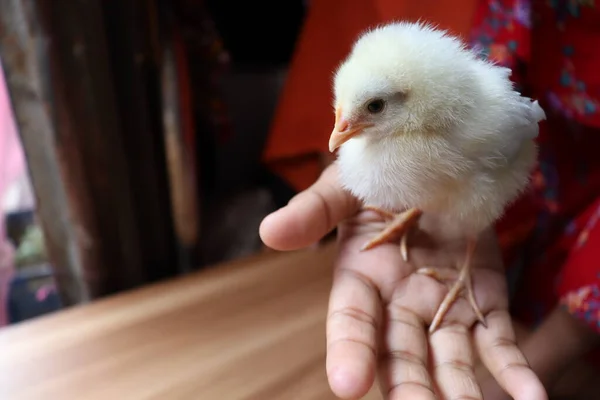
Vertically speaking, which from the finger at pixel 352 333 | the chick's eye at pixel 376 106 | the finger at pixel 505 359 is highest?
the chick's eye at pixel 376 106

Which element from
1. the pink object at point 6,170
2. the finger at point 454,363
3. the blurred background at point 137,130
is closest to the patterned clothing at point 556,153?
the blurred background at point 137,130

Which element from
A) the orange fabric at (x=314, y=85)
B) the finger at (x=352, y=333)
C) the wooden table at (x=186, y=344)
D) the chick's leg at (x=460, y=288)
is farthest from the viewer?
the orange fabric at (x=314, y=85)

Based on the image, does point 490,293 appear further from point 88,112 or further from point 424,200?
point 88,112

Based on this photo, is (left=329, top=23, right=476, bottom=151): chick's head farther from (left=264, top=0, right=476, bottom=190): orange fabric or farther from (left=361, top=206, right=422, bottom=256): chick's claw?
(left=264, top=0, right=476, bottom=190): orange fabric

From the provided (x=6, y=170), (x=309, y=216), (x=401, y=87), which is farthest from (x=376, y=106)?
(x=6, y=170)

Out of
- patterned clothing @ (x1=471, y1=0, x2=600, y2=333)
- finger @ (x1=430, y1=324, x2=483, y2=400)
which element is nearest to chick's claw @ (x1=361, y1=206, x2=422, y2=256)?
finger @ (x1=430, y1=324, x2=483, y2=400)

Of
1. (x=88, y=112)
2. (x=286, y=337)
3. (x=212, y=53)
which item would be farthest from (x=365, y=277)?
(x=212, y=53)

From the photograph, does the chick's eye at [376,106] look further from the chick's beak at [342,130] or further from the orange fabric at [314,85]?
the orange fabric at [314,85]
